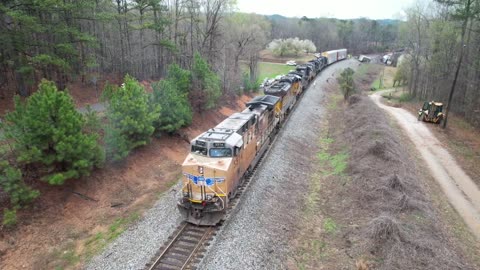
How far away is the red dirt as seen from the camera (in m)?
12.9

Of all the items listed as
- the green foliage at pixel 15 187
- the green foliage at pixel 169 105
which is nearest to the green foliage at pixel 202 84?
the green foliage at pixel 169 105

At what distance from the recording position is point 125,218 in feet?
50.8

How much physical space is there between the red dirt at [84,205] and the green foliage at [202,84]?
6.51 meters

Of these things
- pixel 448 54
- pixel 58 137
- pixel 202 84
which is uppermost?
pixel 448 54

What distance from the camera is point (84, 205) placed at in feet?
52.9

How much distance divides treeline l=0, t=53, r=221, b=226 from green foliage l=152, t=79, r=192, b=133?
37.5 inches

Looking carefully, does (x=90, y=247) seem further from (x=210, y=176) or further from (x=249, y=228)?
(x=249, y=228)

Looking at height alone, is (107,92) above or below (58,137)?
above

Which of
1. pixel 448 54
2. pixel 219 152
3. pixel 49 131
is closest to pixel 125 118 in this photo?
pixel 49 131

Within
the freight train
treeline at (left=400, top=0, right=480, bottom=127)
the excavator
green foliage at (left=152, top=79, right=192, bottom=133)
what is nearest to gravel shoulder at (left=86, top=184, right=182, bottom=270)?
the freight train

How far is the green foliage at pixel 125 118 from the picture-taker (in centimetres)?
1795

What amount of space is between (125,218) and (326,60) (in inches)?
2545

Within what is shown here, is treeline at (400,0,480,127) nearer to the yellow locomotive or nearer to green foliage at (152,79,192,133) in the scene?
green foliage at (152,79,192,133)

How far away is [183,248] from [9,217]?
7.09 m
